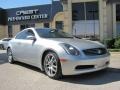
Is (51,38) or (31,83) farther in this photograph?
(51,38)

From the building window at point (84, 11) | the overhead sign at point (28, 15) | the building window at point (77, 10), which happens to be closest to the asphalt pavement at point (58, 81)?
the building window at point (84, 11)

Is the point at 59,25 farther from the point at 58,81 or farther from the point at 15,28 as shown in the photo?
the point at 58,81

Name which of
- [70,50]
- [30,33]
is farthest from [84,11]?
[70,50]

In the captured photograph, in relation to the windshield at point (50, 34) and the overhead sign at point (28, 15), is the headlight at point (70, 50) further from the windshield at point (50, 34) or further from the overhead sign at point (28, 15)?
the overhead sign at point (28, 15)

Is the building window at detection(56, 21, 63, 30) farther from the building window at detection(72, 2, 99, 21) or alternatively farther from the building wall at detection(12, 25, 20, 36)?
the building window at detection(72, 2, 99, 21)

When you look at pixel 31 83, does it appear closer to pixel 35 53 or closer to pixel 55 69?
pixel 55 69

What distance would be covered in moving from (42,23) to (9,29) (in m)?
5.97

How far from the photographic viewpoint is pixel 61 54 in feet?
25.5

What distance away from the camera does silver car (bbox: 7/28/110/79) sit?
7660 mm

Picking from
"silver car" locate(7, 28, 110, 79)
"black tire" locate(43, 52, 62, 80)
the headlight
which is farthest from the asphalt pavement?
the headlight

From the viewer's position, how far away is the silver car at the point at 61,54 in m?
7.66

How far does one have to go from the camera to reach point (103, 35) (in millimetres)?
19000

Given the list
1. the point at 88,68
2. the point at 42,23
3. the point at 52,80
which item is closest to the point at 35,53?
the point at 52,80

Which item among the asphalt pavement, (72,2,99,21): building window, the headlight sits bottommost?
the asphalt pavement
